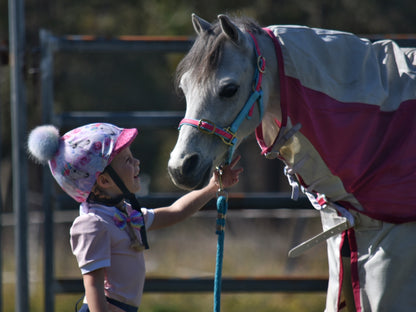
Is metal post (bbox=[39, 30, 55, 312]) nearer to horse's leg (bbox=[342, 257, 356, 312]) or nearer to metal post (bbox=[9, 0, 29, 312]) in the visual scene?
metal post (bbox=[9, 0, 29, 312])

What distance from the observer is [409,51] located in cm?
268

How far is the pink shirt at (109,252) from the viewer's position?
2.40m

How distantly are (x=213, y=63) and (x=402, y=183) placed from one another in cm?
83

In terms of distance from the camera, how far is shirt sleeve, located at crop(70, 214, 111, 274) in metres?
2.38

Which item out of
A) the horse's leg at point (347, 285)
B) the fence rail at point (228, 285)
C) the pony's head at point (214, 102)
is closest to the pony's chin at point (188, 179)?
the pony's head at point (214, 102)

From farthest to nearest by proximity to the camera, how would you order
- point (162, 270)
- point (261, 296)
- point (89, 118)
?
point (162, 270)
point (261, 296)
point (89, 118)

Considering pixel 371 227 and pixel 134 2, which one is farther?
pixel 134 2

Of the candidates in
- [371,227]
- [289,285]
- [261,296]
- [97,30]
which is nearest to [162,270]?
[261,296]

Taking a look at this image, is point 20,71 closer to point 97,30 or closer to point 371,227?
point 371,227

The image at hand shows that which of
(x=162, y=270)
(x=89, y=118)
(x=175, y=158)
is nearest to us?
(x=175, y=158)

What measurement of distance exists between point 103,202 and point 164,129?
675 cm

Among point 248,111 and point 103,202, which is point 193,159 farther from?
point 103,202

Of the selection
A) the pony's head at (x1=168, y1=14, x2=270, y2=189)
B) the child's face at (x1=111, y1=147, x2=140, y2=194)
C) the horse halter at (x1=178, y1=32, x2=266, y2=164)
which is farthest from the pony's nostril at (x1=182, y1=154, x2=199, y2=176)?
the child's face at (x1=111, y1=147, x2=140, y2=194)

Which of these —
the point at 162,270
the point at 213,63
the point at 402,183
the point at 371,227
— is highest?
the point at 213,63
